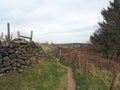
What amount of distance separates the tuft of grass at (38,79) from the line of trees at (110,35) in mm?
23023

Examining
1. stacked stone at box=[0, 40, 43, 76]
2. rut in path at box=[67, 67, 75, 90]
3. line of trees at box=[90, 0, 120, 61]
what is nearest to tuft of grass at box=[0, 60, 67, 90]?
rut in path at box=[67, 67, 75, 90]

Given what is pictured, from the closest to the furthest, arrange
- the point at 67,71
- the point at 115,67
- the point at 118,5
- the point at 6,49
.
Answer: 1. the point at 6,49
2. the point at 67,71
3. the point at 115,67
4. the point at 118,5

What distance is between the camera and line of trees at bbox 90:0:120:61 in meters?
63.7

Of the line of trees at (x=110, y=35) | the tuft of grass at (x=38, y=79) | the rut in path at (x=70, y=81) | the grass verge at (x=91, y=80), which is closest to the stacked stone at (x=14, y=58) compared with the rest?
the tuft of grass at (x=38, y=79)

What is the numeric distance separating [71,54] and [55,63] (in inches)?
289

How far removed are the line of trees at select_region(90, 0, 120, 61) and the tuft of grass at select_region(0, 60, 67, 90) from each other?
75.5 ft

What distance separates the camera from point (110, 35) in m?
64.2

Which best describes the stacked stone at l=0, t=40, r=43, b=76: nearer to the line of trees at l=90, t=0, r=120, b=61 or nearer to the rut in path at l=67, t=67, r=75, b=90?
the rut in path at l=67, t=67, r=75, b=90

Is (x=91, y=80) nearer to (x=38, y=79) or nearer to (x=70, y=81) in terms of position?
(x=70, y=81)

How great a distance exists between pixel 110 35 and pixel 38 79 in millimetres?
29904

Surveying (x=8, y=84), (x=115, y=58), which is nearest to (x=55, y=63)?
(x=8, y=84)

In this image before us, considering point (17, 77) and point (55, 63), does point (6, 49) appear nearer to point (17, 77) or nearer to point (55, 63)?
point (17, 77)

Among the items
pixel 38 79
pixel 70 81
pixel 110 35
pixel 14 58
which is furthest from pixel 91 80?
pixel 110 35

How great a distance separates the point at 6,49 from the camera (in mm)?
39562
